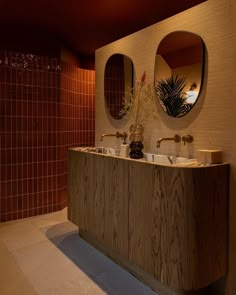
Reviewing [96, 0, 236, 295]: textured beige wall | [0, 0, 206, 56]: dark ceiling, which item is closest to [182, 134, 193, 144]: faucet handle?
[96, 0, 236, 295]: textured beige wall

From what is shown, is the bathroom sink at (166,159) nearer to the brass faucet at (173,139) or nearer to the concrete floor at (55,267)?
the brass faucet at (173,139)

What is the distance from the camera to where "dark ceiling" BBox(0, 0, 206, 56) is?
259cm

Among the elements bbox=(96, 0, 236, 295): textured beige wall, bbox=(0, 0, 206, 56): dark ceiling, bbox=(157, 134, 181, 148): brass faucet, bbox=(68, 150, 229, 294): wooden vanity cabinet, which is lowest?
bbox=(68, 150, 229, 294): wooden vanity cabinet

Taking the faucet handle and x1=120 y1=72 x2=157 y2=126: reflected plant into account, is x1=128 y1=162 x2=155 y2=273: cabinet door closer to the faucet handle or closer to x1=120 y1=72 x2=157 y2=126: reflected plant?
the faucet handle

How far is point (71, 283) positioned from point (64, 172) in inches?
75.5

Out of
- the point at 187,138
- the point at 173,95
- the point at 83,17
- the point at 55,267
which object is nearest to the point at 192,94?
the point at 173,95

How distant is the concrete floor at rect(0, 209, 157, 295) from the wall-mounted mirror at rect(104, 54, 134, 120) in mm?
1339

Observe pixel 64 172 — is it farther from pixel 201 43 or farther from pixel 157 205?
pixel 201 43

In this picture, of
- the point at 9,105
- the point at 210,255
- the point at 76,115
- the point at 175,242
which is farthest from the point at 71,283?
the point at 76,115

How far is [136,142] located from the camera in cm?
239

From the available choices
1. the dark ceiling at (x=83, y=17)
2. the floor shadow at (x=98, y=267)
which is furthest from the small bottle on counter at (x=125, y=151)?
the dark ceiling at (x=83, y=17)

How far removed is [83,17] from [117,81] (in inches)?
29.4

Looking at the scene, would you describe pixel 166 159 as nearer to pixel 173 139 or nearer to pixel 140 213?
pixel 173 139

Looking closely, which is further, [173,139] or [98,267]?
[98,267]
